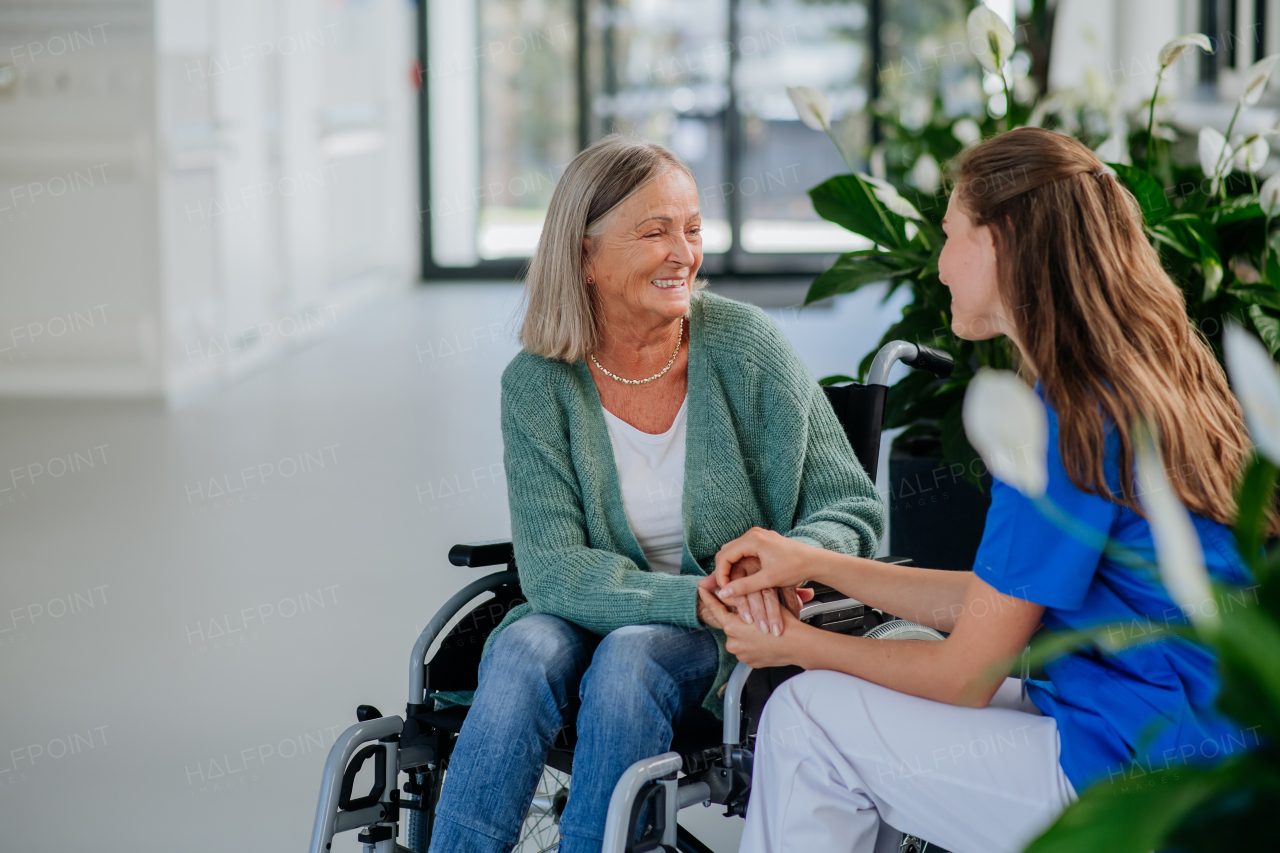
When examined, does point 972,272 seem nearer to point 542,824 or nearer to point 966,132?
point 542,824

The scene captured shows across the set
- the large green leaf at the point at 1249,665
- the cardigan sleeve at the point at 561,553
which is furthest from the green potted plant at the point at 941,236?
the large green leaf at the point at 1249,665

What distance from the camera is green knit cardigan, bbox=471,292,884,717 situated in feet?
5.14

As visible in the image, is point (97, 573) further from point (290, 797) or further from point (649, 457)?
point (649, 457)

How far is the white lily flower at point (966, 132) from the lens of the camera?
4.30 metres

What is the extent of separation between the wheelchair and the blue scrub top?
35cm

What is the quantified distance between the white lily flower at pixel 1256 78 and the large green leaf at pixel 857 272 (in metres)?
0.62

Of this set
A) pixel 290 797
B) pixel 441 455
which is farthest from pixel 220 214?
pixel 290 797

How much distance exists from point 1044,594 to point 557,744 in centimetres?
63

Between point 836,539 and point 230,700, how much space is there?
1.49 metres

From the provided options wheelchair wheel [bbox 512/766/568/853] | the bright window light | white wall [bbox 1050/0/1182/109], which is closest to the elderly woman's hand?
wheelchair wheel [bbox 512/766/568/853]

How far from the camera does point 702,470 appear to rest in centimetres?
166

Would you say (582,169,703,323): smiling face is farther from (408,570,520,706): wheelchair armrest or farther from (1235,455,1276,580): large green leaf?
(1235,455,1276,580): large green leaf

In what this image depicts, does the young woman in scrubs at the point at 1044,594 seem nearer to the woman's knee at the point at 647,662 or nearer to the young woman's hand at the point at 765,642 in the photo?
the young woman's hand at the point at 765,642

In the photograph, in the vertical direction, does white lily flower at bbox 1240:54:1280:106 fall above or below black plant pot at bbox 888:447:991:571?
above
